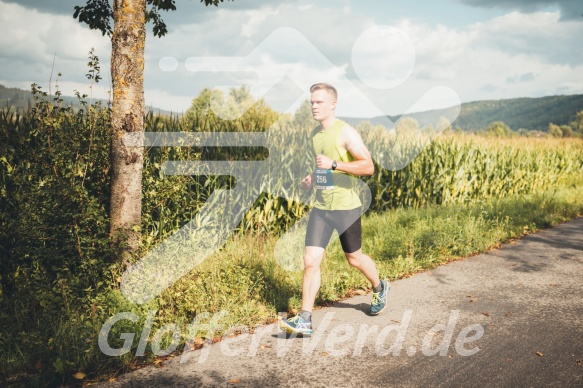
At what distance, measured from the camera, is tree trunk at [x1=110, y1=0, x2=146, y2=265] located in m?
5.05

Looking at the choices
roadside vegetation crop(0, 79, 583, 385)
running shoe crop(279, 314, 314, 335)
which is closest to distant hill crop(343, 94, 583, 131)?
roadside vegetation crop(0, 79, 583, 385)

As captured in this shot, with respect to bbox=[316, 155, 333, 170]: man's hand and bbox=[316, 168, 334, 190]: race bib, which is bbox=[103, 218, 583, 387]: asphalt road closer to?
bbox=[316, 168, 334, 190]: race bib

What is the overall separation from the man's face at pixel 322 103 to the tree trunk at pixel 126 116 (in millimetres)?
2038

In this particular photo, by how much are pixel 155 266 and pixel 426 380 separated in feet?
9.91

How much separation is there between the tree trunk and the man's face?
2.04 m

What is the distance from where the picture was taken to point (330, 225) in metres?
4.63

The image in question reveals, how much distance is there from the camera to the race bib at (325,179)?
454 cm

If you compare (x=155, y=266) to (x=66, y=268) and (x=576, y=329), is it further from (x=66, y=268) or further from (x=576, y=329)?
(x=576, y=329)

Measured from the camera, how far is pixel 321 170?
4574 millimetres

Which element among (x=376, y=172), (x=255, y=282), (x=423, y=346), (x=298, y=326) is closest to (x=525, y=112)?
(x=376, y=172)

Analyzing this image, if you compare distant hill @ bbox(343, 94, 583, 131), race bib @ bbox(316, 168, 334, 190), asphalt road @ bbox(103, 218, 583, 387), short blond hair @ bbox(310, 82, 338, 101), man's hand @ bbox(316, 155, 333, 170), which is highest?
distant hill @ bbox(343, 94, 583, 131)

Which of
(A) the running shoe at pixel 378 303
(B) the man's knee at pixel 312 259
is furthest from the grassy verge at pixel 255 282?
(B) the man's knee at pixel 312 259

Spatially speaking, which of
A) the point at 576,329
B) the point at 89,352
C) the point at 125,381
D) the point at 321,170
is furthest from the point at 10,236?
the point at 576,329

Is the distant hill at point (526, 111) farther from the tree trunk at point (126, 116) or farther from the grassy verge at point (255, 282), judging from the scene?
the tree trunk at point (126, 116)
